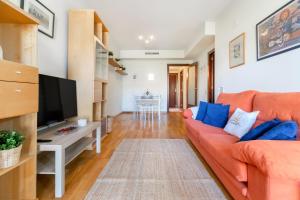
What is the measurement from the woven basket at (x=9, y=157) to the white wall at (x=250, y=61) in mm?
2569

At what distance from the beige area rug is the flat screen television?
84 cm

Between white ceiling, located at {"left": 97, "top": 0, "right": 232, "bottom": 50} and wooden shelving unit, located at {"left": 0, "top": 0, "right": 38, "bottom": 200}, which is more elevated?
white ceiling, located at {"left": 97, "top": 0, "right": 232, "bottom": 50}

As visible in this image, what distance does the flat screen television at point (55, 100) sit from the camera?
187 cm

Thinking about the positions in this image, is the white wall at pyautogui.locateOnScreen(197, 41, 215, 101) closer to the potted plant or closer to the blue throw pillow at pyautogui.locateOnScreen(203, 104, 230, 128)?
the blue throw pillow at pyautogui.locateOnScreen(203, 104, 230, 128)

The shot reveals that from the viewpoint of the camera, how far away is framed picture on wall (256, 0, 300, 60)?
1873 millimetres

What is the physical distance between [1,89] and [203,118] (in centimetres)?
266

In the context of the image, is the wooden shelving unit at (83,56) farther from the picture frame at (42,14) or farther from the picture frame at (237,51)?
the picture frame at (237,51)

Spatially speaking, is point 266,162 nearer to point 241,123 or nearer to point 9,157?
point 241,123

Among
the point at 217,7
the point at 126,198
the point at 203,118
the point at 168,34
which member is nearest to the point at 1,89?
the point at 126,198

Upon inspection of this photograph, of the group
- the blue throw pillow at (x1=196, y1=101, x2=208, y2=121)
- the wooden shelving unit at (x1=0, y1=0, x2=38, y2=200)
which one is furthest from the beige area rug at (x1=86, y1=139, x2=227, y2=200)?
the blue throw pillow at (x1=196, y1=101, x2=208, y2=121)

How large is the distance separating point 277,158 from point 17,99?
60.8 inches

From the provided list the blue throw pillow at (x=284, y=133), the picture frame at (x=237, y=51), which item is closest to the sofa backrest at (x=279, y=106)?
the blue throw pillow at (x=284, y=133)

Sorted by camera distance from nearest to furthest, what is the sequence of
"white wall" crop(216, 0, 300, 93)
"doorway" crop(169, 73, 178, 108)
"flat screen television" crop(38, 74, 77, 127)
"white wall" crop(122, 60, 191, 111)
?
"flat screen television" crop(38, 74, 77, 127), "white wall" crop(216, 0, 300, 93), "white wall" crop(122, 60, 191, 111), "doorway" crop(169, 73, 178, 108)

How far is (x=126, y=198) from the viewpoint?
1.49 m
